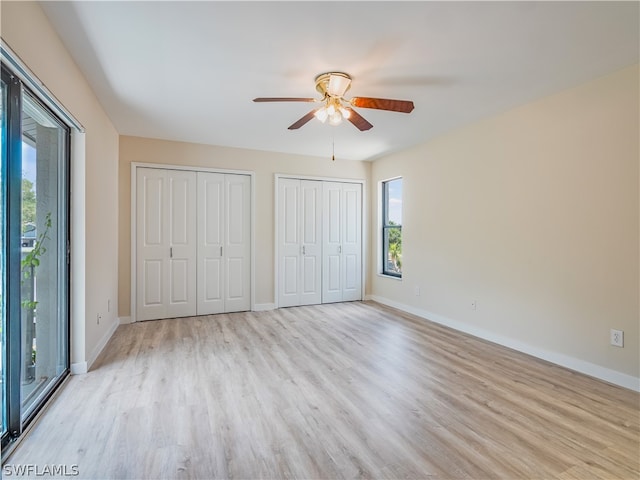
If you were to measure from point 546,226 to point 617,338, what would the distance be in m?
1.10

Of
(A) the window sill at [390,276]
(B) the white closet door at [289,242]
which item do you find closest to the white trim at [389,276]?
(A) the window sill at [390,276]

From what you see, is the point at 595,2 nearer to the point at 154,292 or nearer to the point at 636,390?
the point at 636,390

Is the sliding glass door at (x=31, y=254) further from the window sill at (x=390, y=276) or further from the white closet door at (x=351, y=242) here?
the window sill at (x=390, y=276)

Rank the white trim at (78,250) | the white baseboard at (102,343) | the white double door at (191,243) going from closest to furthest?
the white trim at (78,250)
the white baseboard at (102,343)
the white double door at (191,243)

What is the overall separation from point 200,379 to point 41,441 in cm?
103

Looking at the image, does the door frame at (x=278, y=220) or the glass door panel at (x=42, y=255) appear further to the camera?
the door frame at (x=278, y=220)

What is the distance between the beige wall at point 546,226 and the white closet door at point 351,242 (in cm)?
145

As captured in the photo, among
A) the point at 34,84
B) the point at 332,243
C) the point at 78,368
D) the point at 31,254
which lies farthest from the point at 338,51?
the point at 332,243

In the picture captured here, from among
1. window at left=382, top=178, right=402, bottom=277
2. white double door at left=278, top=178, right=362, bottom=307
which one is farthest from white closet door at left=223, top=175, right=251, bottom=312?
window at left=382, top=178, right=402, bottom=277

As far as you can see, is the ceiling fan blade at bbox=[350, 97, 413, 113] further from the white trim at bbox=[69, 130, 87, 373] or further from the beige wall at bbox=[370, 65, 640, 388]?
the white trim at bbox=[69, 130, 87, 373]

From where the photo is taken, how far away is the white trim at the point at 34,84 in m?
1.64

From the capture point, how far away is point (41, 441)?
1.87 metres
